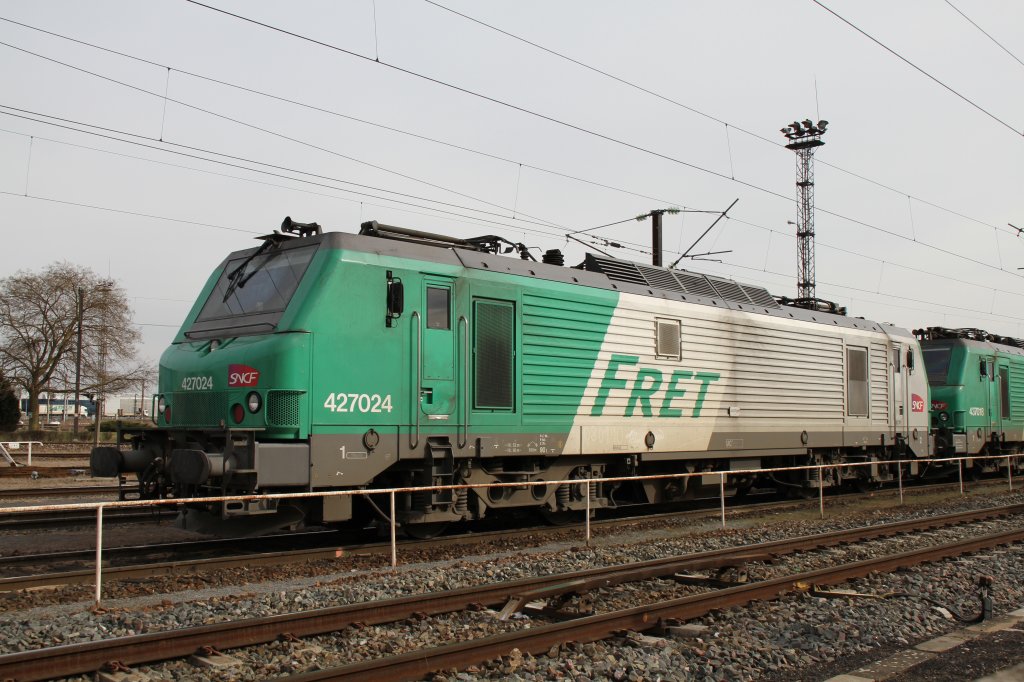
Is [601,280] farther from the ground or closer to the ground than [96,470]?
farther from the ground

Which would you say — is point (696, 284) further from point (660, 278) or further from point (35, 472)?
point (35, 472)

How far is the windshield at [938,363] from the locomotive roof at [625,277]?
4.05 metres

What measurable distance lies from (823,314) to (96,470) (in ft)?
46.2

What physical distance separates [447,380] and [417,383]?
1.60ft

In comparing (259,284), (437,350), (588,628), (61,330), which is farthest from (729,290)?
(61,330)

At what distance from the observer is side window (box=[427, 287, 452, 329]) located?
11.2 metres

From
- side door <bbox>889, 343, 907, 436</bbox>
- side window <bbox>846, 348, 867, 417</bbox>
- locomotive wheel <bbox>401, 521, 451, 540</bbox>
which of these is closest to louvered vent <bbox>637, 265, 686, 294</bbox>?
side window <bbox>846, 348, 867, 417</bbox>

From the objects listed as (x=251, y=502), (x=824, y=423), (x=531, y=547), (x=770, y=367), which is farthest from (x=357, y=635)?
(x=824, y=423)

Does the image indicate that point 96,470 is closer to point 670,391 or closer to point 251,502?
point 251,502

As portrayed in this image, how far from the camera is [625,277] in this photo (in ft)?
48.0

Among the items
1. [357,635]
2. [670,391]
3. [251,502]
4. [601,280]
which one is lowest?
[357,635]

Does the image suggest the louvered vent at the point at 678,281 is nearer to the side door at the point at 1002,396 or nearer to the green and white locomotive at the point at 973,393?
the green and white locomotive at the point at 973,393

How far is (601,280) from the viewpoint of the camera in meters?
13.9

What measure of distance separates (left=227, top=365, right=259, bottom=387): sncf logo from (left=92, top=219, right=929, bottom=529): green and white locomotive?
78 mm
